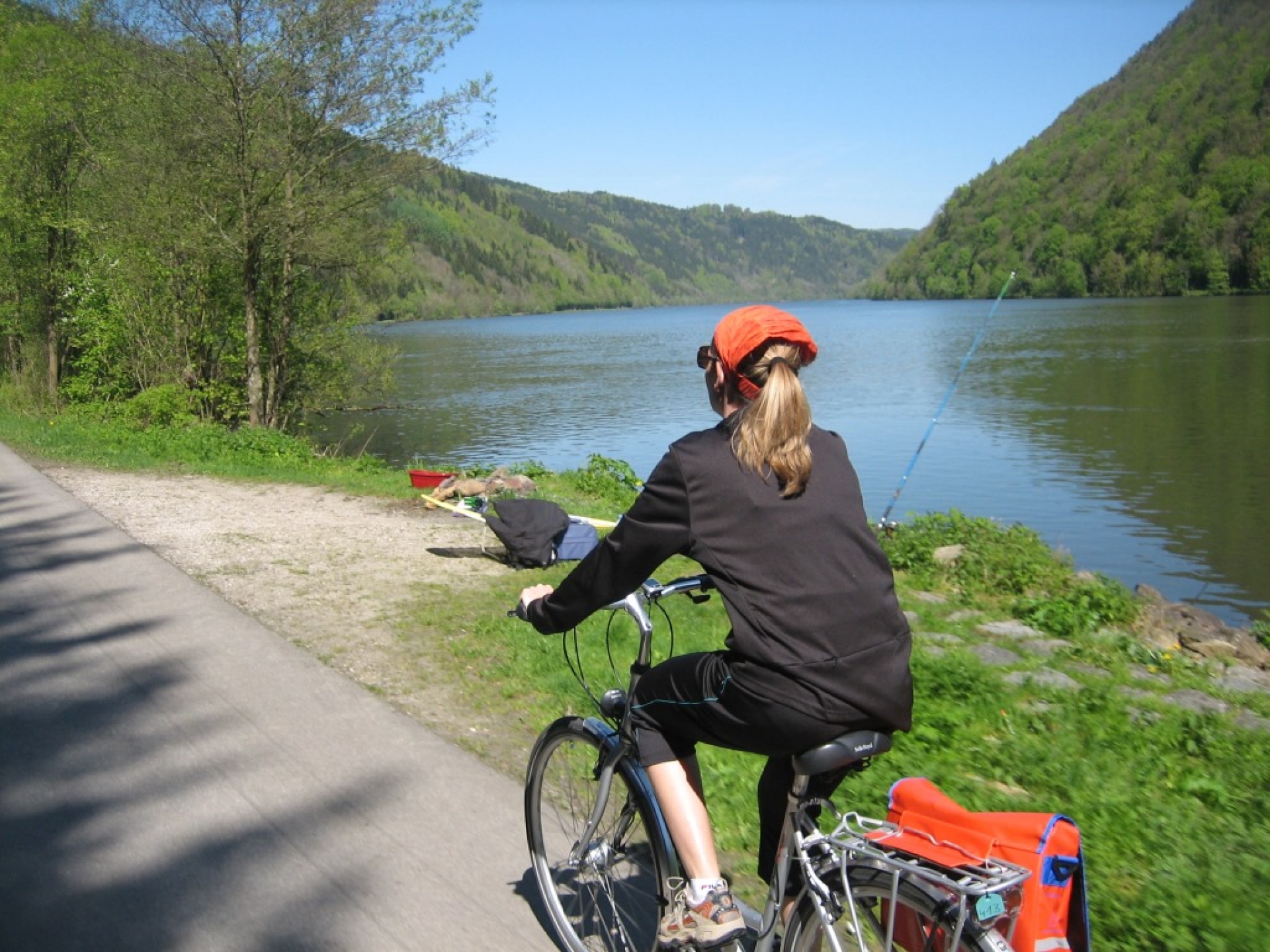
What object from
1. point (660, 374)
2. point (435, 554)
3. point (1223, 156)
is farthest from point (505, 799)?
point (1223, 156)

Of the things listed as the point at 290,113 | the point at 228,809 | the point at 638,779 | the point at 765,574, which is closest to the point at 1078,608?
the point at 228,809

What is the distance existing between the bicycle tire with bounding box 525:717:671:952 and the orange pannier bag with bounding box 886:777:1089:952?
3.29 ft

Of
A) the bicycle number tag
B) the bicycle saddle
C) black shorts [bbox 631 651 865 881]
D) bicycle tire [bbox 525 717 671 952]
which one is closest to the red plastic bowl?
bicycle tire [bbox 525 717 671 952]

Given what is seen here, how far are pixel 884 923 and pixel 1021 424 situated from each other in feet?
93.3

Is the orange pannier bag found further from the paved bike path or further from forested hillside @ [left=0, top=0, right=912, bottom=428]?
forested hillside @ [left=0, top=0, right=912, bottom=428]

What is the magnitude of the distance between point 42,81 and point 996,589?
22449mm

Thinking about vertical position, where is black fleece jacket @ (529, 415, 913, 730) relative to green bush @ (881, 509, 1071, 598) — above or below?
above

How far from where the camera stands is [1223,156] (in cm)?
10462

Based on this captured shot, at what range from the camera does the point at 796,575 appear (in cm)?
248

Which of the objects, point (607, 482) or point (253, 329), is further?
point (253, 329)

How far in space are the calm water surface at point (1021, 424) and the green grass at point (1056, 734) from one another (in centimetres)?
548

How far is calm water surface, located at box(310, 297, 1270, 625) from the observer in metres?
17.8

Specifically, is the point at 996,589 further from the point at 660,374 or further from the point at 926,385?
the point at 660,374

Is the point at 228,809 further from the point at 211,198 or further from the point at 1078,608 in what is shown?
the point at 211,198
